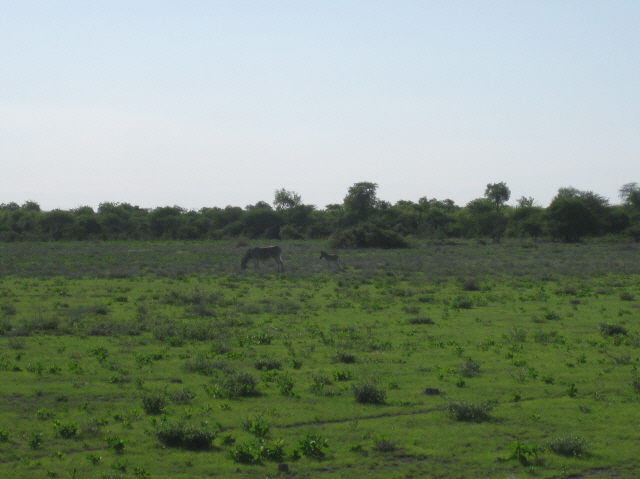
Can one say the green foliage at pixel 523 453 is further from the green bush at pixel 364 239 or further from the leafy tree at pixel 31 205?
the leafy tree at pixel 31 205

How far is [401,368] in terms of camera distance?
40.8 feet

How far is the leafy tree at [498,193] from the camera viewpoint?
365 feet

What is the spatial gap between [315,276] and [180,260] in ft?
46.7

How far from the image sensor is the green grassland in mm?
7805

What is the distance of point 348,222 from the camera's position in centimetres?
9012

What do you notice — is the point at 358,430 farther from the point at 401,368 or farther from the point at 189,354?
the point at 189,354

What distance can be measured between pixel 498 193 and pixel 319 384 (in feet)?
351

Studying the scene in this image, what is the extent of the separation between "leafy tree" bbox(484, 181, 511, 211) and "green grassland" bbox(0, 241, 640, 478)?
296ft

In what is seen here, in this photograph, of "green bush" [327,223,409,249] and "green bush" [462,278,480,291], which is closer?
"green bush" [462,278,480,291]

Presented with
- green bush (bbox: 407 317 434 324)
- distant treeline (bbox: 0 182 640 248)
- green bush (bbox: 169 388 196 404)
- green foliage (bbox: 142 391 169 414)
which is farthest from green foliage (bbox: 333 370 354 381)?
distant treeline (bbox: 0 182 640 248)

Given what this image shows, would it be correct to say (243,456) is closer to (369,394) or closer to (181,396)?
(181,396)

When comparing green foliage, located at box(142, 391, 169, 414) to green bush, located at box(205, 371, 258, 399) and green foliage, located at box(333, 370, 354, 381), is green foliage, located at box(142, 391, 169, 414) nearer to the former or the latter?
green bush, located at box(205, 371, 258, 399)

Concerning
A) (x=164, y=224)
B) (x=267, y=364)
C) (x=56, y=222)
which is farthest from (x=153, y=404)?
(x=56, y=222)

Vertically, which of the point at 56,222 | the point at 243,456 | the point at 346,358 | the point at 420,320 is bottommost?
the point at 243,456
